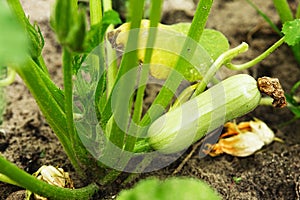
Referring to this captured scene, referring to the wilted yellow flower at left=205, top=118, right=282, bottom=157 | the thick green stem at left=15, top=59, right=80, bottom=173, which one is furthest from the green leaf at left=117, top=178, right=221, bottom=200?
the wilted yellow flower at left=205, top=118, right=282, bottom=157

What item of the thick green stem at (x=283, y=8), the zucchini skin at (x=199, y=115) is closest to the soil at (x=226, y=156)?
the zucchini skin at (x=199, y=115)

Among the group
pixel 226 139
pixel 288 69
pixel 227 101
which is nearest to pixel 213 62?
pixel 227 101

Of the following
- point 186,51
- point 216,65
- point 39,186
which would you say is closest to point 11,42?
point 39,186

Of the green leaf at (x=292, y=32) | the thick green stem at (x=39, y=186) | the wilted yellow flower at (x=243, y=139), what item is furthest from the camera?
the wilted yellow flower at (x=243, y=139)

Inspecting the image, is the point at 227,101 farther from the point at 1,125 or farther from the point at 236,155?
the point at 1,125

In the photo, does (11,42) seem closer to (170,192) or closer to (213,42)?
(170,192)

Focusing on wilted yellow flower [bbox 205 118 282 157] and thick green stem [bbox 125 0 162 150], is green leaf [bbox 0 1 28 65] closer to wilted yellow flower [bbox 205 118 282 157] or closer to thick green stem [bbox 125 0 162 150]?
thick green stem [bbox 125 0 162 150]

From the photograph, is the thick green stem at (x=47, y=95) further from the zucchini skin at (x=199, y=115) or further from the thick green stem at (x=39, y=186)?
the zucchini skin at (x=199, y=115)
